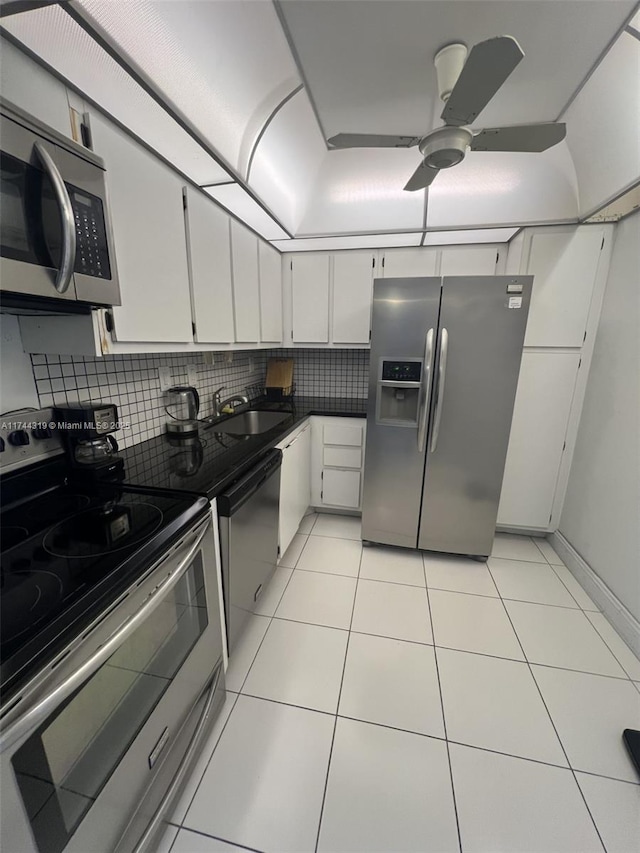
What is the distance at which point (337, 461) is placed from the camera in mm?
2617

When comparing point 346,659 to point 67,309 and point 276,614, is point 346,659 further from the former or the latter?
point 67,309

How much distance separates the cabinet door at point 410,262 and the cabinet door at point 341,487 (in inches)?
63.9

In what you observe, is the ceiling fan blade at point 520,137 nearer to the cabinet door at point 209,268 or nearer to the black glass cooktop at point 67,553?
the cabinet door at point 209,268

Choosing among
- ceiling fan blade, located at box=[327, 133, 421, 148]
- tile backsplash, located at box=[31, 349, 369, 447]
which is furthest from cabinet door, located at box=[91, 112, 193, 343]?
ceiling fan blade, located at box=[327, 133, 421, 148]

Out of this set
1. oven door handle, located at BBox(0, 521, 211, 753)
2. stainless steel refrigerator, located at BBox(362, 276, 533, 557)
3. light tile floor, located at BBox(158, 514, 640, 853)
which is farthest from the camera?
stainless steel refrigerator, located at BBox(362, 276, 533, 557)

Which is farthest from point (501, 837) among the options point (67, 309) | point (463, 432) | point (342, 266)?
point (342, 266)

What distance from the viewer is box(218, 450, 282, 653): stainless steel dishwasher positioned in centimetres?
126

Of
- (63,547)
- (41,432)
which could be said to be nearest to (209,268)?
(41,432)

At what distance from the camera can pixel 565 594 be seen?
1.97m

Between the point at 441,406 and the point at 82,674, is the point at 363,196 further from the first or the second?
the point at 82,674

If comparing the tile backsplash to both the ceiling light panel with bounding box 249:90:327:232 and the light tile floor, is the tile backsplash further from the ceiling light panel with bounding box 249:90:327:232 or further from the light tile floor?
the light tile floor

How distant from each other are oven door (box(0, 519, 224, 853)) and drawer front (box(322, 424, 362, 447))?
4.96 ft

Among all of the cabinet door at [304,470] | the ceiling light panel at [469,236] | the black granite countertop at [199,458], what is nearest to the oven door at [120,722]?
the black granite countertop at [199,458]

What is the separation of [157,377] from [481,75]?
175 cm
